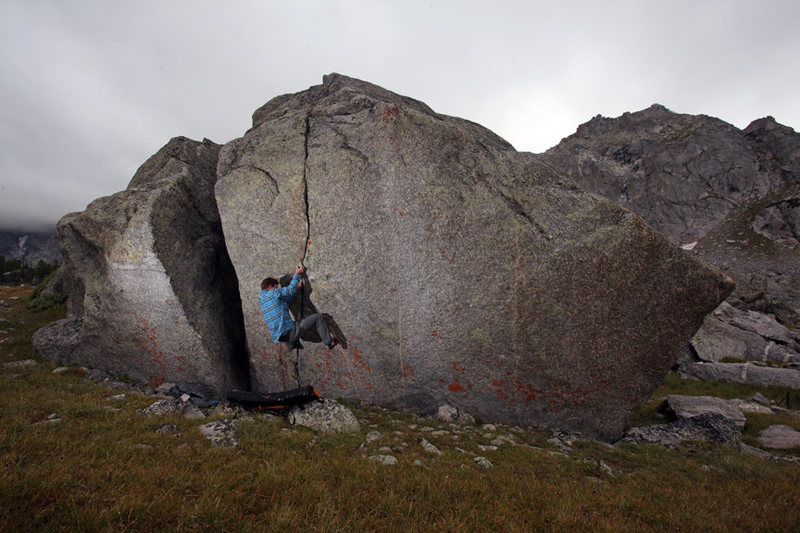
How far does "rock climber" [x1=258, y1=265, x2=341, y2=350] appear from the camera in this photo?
1266 centimetres

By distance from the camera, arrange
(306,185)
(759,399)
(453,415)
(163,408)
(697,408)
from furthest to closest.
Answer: (759,399), (697,408), (306,185), (453,415), (163,408)

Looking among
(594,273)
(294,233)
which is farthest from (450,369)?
(294,233)

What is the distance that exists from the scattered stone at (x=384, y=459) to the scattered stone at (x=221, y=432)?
3077 mm

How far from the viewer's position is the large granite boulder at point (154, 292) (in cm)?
1404

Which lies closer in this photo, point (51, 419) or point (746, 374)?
point (51, 419)

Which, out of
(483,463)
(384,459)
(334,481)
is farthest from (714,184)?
(334,481)

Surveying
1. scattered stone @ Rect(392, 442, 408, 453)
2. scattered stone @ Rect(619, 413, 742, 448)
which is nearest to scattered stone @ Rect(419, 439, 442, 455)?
scattered stone @ Rect(392, 442, 408, 453)

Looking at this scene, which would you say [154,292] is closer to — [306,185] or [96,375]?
[96,375]

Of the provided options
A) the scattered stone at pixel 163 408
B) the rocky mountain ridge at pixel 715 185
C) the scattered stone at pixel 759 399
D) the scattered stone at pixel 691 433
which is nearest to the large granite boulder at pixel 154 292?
the scattered stone at pixel 163 408

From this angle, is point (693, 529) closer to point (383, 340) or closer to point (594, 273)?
point (594, 273)

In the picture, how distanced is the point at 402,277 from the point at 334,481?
24.7 ft

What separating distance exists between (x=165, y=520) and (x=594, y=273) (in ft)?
41.3

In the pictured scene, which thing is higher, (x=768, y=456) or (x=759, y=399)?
(x=768, y=456)

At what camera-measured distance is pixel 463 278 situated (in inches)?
472
